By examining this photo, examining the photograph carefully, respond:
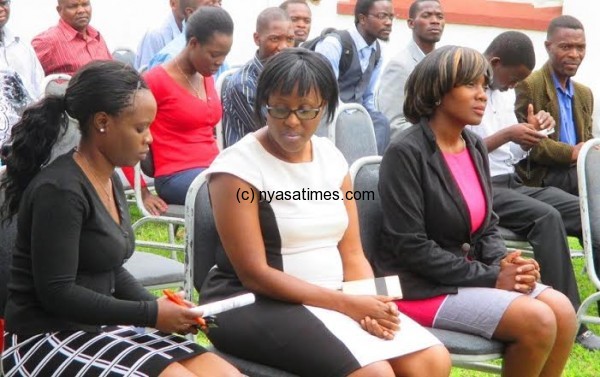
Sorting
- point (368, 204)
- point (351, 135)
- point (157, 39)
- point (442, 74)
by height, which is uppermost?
point (442, 74)

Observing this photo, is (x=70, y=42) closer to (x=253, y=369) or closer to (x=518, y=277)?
(x=518, y=277)

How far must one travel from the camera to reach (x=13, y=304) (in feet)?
10.00

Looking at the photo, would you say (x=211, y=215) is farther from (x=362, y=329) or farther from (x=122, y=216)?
(x=362, y=329)

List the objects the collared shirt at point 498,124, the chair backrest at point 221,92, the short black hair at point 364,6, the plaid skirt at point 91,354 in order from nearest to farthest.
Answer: the plaid skirt at point 91,354 < the collared shirt at point 498,124 < the chair backrest at point 221,92 < the short black hair at point 364,6

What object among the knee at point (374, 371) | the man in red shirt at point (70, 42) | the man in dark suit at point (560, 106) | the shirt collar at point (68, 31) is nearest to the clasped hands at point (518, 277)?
the knee at point (374, 371)

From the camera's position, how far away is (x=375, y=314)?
3.29 m

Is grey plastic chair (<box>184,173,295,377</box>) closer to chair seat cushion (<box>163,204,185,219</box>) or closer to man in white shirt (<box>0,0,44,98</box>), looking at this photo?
chair seat cushion (<box>163,204,185,219</box>)

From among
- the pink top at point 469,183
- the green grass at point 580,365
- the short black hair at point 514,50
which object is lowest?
the green grass at point 580,365

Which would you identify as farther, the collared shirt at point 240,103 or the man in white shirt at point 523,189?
the collared shirt at point 240,103

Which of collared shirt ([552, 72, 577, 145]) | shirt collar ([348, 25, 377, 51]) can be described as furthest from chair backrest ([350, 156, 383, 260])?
shirt collar ([348, 25, 377, 51])

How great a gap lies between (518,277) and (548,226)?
144cm

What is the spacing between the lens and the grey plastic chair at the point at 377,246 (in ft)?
11.7

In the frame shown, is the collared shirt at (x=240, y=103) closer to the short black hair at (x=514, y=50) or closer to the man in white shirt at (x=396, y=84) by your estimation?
the man in white shirt at (x=396, y=84)

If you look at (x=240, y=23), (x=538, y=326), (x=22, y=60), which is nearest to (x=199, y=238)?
(x=538, y=326)
